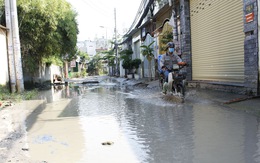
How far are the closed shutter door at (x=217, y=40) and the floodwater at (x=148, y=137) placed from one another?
2.88 m

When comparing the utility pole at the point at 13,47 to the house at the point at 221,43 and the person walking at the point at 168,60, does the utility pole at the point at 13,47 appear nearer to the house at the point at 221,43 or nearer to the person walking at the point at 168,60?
the house at the point at 221,43

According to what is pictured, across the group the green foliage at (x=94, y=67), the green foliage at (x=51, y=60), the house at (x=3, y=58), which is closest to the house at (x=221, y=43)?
the house at (x=3, y=58)

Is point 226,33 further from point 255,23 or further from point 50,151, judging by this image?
point 50,151

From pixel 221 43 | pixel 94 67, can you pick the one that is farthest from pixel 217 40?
pixel 94 67

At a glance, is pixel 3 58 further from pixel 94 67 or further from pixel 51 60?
pixel 94 67

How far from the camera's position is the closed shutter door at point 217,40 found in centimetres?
919

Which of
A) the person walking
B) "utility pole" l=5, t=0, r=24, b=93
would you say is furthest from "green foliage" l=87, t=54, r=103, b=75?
the person walking

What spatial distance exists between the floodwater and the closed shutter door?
2880mm

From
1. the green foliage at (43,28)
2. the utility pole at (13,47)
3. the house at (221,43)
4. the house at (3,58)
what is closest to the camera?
the house at (221,43)

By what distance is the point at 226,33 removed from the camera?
9891 millimetres

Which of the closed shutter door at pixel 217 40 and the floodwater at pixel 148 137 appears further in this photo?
the closed shutter door at pixel 217 40

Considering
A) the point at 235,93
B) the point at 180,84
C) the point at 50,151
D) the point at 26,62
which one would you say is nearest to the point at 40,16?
the point at 26,62

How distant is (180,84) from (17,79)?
8777mm

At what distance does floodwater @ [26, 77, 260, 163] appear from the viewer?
3748 millimetres
